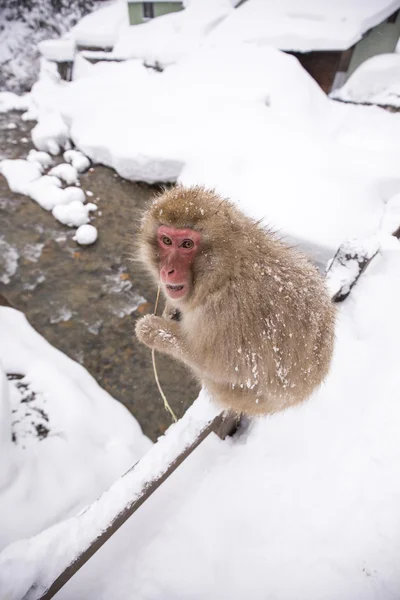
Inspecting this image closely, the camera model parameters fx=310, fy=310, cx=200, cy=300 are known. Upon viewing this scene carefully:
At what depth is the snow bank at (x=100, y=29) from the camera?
9.97 m

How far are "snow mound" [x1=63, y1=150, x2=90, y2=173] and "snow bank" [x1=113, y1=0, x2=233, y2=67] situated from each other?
3711mm

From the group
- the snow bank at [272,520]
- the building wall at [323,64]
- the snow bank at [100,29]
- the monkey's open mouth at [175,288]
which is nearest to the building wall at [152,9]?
the snow bank at [100,29]

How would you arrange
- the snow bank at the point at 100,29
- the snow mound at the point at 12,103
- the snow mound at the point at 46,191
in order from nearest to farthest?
the snow mound at the point at 46,191
the snow mound at the point at 12,103
the snow bank at the point at 100,29

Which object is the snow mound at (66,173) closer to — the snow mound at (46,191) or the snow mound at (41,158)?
the snow mound at (46,191)

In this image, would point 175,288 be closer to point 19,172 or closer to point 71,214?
point 71,214

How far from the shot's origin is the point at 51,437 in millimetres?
2463

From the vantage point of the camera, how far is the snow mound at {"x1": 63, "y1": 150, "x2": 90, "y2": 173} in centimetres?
593

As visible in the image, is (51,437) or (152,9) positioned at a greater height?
(152,9)

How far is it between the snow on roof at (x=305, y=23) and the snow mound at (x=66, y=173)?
5.17 metres

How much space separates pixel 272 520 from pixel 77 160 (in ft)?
21.2

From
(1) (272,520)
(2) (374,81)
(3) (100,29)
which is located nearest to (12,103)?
(3) (100,29)

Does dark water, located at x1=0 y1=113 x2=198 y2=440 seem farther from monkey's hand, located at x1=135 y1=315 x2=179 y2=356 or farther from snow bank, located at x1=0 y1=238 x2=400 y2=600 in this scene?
monkey's hand, located at x1=135 y1=315 x2=179 y2=356

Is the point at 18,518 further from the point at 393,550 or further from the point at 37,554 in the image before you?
the point at 393,550

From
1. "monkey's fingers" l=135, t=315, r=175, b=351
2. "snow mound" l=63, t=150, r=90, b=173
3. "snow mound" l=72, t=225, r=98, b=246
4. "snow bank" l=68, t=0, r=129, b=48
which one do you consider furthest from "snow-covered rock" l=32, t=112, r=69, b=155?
"monkey's fingers" l=135, t=315, r=175, b=351
